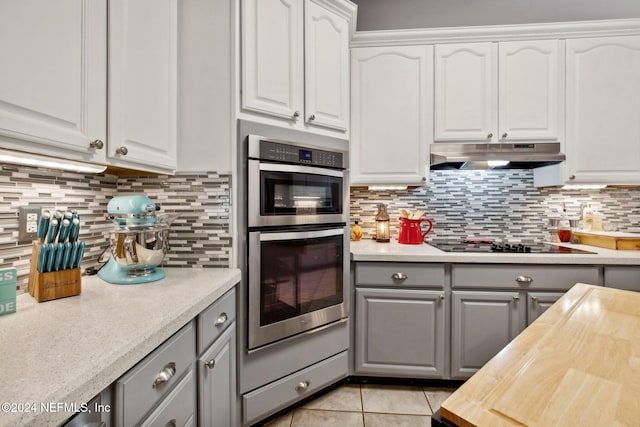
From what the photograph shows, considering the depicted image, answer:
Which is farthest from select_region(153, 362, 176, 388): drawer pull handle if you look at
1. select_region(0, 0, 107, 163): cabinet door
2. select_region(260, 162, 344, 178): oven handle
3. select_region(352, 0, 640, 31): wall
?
select_region(352, 0, 640, 31): wall

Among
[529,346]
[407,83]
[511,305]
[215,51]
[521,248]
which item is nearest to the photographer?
[529,346]

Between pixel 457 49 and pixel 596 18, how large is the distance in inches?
51.4

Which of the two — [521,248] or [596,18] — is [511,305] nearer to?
[521,248]

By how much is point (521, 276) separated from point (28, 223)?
2.37m

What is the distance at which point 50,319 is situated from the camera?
0.76 meters

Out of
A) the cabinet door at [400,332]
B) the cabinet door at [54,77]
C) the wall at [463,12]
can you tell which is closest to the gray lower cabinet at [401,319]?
the cabinet door at [400,332]

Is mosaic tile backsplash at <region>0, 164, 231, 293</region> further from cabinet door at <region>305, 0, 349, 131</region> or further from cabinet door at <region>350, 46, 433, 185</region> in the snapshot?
cabinet door at <region>350, 46, 433, 185</region>

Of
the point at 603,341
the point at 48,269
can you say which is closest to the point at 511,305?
the point at 603,341

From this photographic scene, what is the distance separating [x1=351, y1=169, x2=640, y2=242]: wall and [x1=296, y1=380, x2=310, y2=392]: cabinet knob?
1.17 metres

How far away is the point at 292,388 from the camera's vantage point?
1547mm

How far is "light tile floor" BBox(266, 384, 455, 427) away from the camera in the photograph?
1.57 metres

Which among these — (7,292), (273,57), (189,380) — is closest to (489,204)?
(273,57)

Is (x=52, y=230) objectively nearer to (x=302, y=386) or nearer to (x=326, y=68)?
(x=302, y=386)

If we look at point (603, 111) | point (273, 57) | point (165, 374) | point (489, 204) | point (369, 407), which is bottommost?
point (369, 407)
